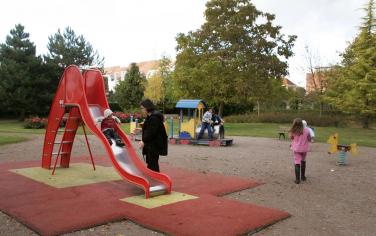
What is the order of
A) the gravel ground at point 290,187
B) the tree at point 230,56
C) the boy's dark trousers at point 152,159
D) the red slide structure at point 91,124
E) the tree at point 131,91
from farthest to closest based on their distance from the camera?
the tree at point 131,91 → the tree at point 230,56 → the boy's dark trousers at point 152,159 → the red slide structure at point 91,124 → the gravel ground at point 290,187

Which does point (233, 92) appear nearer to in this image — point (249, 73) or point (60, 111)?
point (249, 73)

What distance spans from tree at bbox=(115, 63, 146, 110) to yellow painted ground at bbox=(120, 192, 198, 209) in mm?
43557

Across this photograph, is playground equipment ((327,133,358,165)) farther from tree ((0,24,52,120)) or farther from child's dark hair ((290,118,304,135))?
tree ((0,24,52,120))

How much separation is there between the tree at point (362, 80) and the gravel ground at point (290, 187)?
56.9 feet

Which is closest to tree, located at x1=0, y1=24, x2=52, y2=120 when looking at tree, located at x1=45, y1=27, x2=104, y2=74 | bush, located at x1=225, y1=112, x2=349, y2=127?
tree, located at x1=45, y1=27, x2=104, y2=74

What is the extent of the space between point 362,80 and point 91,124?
2904 centimetres

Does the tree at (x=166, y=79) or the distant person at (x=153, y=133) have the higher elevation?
the tree at (x=166, y=79)

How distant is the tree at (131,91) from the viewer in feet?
170

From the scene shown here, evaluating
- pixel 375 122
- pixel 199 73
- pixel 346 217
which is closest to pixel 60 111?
pixel 346 217

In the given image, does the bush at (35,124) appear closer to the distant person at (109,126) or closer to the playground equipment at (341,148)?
the distant person at (109,126)

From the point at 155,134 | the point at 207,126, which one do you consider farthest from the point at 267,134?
the point at 155,134

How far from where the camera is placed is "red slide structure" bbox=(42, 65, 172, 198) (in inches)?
322

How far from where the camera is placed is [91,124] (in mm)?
9078

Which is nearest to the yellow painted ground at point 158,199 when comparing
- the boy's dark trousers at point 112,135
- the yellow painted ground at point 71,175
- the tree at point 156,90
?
the boy's dark trousers at point 112,135
